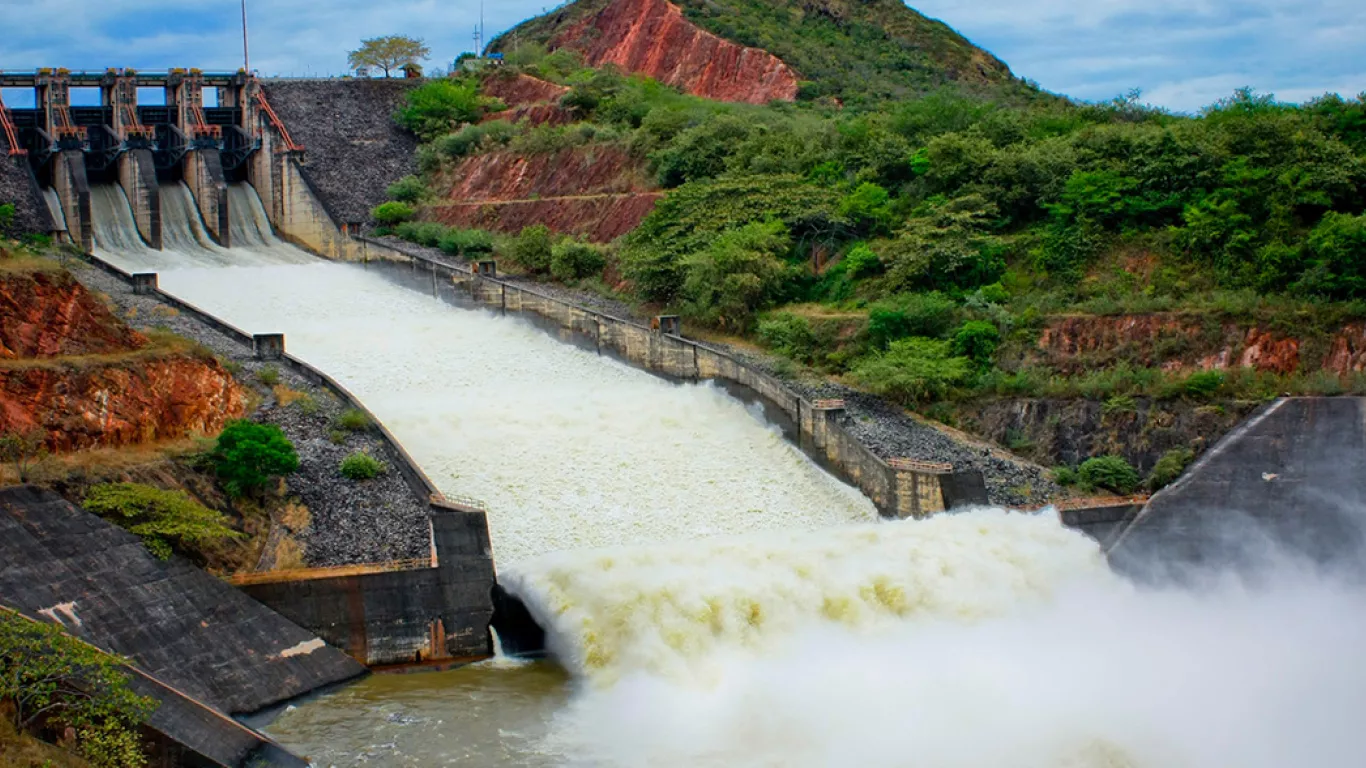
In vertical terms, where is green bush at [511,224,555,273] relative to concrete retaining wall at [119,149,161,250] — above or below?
below

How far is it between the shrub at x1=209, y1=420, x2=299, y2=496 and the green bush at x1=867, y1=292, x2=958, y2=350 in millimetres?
14329

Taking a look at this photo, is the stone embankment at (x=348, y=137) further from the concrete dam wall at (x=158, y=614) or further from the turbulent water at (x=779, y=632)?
the concrete dam wall at (x=158, y=614)

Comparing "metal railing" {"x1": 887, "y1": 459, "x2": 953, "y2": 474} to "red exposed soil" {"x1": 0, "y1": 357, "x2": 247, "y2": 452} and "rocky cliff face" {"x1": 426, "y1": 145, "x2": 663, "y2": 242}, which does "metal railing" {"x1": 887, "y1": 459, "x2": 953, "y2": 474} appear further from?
"rocky cliff face" {"x1": 426, "y1": 145, "x2": 663, "y2": 242}

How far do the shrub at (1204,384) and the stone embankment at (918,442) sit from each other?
11.1 ft

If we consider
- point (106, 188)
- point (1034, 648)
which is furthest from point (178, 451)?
point (106, 188)

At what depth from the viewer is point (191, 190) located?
49594 mm

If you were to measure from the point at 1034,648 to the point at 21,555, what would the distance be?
48.8 ft

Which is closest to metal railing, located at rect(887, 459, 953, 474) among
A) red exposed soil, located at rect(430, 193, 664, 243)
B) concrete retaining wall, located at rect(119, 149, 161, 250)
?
red exposed soil, located at rect(430, 193, 664, 243)

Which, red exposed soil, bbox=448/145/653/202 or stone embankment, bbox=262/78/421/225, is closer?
red exposed soil, bbox=448/145/653/202

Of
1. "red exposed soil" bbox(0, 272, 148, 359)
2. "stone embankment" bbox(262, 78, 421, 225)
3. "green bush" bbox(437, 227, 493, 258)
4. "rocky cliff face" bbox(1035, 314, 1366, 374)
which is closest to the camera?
"red exposed soil" bbox(0, 272, 148, 359)

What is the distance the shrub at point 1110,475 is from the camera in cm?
2720

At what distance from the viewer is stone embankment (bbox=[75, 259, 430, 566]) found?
23.1 m

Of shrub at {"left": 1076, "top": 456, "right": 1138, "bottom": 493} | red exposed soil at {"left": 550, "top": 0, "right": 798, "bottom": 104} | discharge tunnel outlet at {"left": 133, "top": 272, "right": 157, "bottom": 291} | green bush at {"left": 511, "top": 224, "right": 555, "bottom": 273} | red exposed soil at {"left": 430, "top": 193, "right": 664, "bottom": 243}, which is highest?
red exposed soil at {"left": 550, "top": 0, "right": 798, "bottom": 104}

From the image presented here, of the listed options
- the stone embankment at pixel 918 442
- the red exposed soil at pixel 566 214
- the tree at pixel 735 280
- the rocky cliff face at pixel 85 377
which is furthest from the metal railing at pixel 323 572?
the red exposed soil at pixel 566 214
